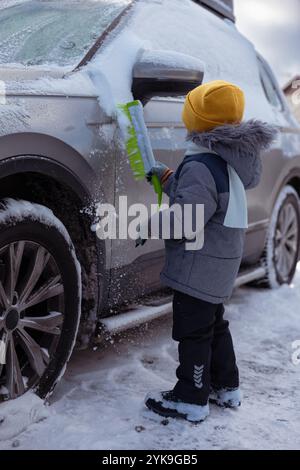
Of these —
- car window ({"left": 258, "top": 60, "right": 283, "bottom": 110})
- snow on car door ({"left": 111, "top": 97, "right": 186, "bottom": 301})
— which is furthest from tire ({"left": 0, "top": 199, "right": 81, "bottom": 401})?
car window ({"left": 258, "top": 60, "right": 283, "bottom": 110})

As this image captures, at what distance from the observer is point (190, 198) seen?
2.16 m

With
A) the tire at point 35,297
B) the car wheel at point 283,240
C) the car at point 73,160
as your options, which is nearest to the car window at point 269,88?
the car wheel at point 283,240

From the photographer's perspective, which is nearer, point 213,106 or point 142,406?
point 213,106

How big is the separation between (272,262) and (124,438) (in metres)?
2.31

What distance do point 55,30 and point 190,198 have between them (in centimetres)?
120

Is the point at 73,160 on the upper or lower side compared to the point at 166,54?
lower

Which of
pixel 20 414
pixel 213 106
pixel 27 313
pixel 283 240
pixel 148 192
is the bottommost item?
pixel 283 240

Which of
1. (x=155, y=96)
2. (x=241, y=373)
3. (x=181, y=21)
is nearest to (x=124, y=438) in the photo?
(x=241, y=373)

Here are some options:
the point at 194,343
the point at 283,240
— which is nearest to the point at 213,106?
the point at 194,343

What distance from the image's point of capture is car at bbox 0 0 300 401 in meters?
2.14

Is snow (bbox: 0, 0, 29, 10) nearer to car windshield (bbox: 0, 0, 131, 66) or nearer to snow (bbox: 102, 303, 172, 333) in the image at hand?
car windshield (bbox: 0, 0, 131, 66)

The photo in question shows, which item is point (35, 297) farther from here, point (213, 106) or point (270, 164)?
point (270, 164)

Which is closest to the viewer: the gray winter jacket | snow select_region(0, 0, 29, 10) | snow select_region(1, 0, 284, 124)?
the gray winter jacket

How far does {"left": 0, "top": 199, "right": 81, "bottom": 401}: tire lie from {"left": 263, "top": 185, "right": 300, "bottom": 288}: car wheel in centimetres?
208
